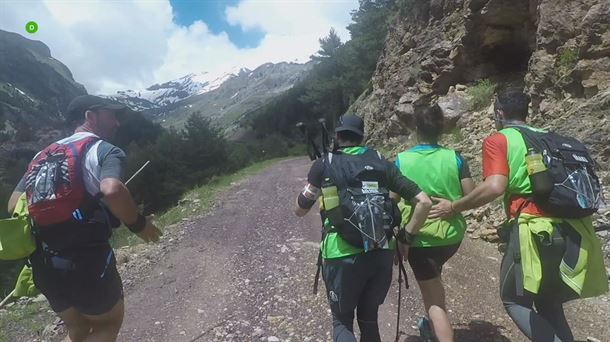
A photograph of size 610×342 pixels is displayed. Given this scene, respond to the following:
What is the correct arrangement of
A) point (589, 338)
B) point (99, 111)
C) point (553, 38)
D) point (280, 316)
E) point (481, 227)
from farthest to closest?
point (553, 38)
point (481, 227)
point (280, 316)
point (589, 338)
point (99, 111)

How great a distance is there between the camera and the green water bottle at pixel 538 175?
2602 millimetres

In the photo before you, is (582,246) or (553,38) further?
(553,38)

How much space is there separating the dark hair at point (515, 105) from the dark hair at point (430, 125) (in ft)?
1.57

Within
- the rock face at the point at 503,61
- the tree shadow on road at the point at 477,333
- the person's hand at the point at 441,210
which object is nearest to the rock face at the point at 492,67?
the rock face at the point at 503,61

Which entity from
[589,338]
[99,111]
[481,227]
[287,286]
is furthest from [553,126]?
[99,111]

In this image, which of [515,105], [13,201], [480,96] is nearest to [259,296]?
[13,201]

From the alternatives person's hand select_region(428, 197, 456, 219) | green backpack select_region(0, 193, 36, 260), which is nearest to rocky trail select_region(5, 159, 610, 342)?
person's hand select_region(428, 197, 456, 219)

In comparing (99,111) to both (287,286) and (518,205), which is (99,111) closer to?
(518,205)

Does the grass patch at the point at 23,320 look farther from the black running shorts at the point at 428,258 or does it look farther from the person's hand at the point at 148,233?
the black running shorts at the point at 428,258

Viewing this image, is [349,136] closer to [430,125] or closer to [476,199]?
[430,125]

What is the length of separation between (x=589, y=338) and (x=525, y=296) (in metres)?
1.80

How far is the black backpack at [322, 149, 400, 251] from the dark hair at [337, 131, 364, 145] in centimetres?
17

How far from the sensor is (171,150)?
3203cm

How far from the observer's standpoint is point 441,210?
10.4 ft
